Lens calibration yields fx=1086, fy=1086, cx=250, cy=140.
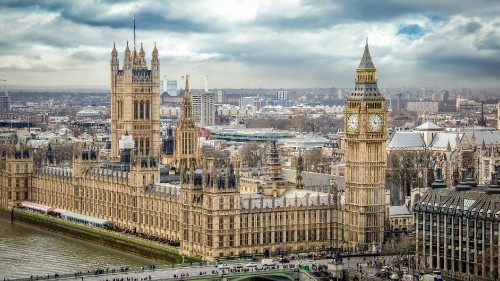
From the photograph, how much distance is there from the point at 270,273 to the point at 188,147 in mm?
32335

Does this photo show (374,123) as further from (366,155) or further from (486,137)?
(486,137)

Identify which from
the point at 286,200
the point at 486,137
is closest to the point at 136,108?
the point at 486,137

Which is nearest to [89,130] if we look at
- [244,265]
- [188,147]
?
[188,147]

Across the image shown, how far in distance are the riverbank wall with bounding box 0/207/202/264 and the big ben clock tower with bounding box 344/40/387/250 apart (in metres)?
11.7

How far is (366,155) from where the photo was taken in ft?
247

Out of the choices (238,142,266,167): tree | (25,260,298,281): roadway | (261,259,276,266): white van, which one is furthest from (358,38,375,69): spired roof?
(238,142,266,167): tree

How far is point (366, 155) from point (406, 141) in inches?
1670

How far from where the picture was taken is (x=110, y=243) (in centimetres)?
8544

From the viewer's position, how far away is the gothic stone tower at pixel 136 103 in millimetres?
113938

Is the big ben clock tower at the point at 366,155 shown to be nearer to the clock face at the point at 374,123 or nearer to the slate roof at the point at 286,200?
the clock face at the point at 374,123

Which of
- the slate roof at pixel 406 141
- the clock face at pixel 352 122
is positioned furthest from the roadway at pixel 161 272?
the slate roof at pixel 406 141

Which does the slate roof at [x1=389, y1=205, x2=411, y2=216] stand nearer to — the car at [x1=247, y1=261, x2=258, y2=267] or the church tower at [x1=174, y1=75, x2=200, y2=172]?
the car at [x1=247, y1=261, x2=258, y2=267]

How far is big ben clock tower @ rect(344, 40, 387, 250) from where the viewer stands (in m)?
75.2

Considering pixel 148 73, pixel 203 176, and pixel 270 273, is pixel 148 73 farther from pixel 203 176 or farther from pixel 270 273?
pixel 270 273
